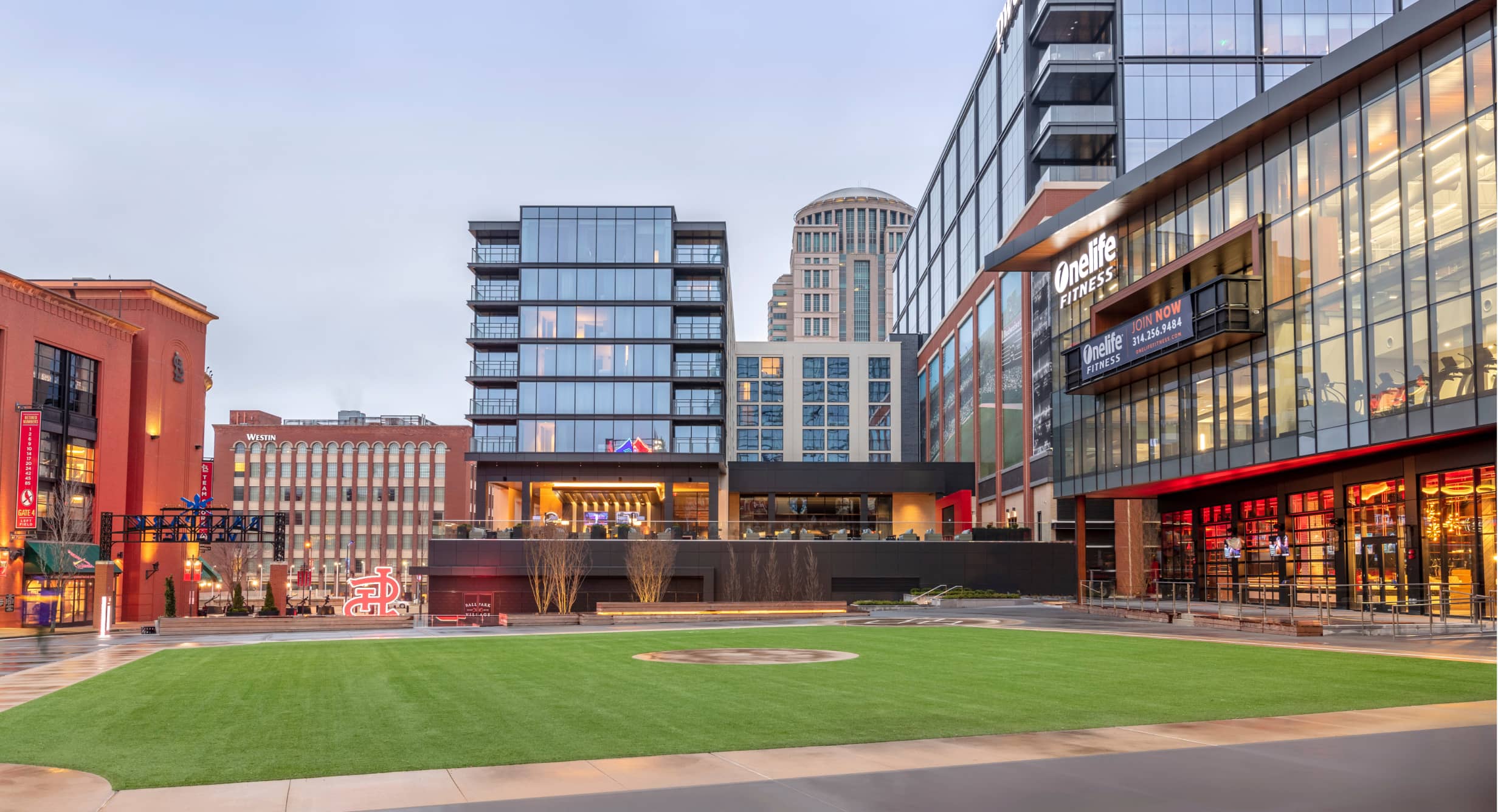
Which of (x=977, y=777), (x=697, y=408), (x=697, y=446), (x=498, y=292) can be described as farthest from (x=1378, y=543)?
(x=498, y=292)

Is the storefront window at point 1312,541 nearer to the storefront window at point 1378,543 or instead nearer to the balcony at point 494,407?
the storefront window at point 1378,543

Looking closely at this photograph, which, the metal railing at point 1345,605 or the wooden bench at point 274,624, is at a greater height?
the metal railing at point 1345,605

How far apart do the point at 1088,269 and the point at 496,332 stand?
45.5 meters

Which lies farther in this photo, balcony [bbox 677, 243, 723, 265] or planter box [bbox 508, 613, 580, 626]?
balcony [bbox 677, 243, 723, 265]

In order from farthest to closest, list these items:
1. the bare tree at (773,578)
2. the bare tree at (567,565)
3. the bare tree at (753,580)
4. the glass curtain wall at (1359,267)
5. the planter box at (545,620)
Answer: the bare tree at (753,580) < the bare tree at (773,578) < the bare tree at (567,565) < the planter box at (545,620) < the glass curtain wall at (1359,267)

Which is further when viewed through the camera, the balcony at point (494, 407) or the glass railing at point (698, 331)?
the glass railing at point (698, 331)

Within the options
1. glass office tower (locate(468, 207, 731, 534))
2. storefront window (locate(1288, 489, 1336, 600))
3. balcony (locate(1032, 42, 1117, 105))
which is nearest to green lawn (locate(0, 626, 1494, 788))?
storefront window (locate(1288, 489, 1336, 600))

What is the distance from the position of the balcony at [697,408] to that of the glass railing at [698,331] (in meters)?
4.57

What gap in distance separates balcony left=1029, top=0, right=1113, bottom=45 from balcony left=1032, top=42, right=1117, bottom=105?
1.29 m

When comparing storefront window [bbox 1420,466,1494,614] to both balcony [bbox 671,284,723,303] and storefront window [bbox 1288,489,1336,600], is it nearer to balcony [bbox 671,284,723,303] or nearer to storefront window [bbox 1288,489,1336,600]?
storefront window [bbox 1288,489,1336,600]

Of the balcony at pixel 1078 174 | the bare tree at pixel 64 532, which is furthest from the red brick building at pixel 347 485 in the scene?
the balcony at pixel 1078 174

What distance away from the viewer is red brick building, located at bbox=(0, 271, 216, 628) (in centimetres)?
5012

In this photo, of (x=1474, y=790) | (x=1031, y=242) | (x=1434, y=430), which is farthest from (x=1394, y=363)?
(x=1474, y=790)

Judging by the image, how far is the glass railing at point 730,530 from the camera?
6362cm
